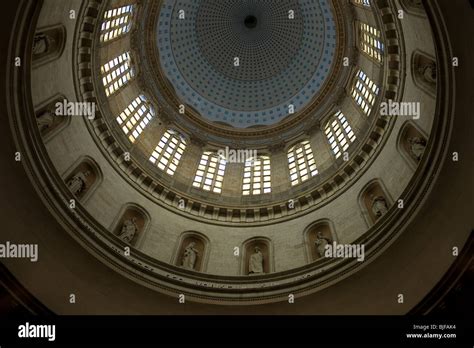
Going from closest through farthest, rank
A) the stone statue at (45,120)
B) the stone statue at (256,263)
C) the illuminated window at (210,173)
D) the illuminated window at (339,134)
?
the stone statue at (45,120) < the stone statue at (256,263) < the illuminated window at (339,134) < the illuminated window at (210,173)

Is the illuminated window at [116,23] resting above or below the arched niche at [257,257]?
above

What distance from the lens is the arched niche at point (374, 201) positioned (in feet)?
69.1

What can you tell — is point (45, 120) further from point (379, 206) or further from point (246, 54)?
point (246, 54)

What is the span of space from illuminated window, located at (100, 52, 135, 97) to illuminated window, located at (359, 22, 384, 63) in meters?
17.0

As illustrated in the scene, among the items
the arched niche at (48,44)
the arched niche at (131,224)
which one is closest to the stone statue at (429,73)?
the arched niche at (131,224)

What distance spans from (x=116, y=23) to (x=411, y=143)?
19904mm

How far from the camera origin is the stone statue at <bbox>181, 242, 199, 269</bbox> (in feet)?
74.7

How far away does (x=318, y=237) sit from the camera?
2328 cm

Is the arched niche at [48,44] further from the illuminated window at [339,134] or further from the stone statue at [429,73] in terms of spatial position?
the illuminated window at [339,134]

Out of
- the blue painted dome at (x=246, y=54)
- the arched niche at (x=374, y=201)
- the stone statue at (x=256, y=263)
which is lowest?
the stone statue at (x=256, y=263)

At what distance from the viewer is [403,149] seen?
2181 centimetres

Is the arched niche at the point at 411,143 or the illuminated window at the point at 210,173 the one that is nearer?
the arched niche at the point at 411,143

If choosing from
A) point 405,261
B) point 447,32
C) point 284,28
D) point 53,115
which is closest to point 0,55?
point 53,115

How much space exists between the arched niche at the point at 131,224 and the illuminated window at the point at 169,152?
5.34 meters
